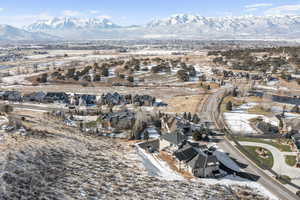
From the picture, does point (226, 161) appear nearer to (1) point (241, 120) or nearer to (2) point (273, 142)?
(2) point (273, 142)

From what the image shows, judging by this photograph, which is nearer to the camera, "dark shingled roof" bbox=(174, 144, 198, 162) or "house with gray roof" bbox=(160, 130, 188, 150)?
"dark shingled roof" bbox=(174, 144, 198, 162)

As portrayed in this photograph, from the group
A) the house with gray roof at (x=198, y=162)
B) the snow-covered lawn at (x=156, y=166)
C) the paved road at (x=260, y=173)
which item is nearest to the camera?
the paved road at (x=260, y=173)

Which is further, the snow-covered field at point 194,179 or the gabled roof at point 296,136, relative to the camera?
the gabled roof at point 296,136

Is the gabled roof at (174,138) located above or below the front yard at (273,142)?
above

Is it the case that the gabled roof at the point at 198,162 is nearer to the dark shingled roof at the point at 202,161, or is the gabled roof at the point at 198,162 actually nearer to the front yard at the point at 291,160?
the dark shingled roof at the point at 202,161

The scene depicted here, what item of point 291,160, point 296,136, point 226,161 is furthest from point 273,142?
point 226,161

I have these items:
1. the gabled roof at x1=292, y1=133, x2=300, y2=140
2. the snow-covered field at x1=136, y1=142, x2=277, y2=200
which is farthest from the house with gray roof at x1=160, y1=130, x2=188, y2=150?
the gabled roof at x1=292, y1=133, x2=300, y2=140

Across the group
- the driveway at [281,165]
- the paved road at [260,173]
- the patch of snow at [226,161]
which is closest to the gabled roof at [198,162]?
the patch of snow at [226,161]

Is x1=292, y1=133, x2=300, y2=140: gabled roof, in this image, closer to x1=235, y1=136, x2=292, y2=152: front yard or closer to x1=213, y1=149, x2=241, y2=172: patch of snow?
x1=235, y1=136, x2=292, y2=152: front yard

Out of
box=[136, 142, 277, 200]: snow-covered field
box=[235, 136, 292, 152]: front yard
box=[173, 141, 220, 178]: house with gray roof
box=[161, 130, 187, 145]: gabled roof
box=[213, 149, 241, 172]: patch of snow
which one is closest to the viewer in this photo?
box=[136, 142, 277, 200]: snow-covered field
